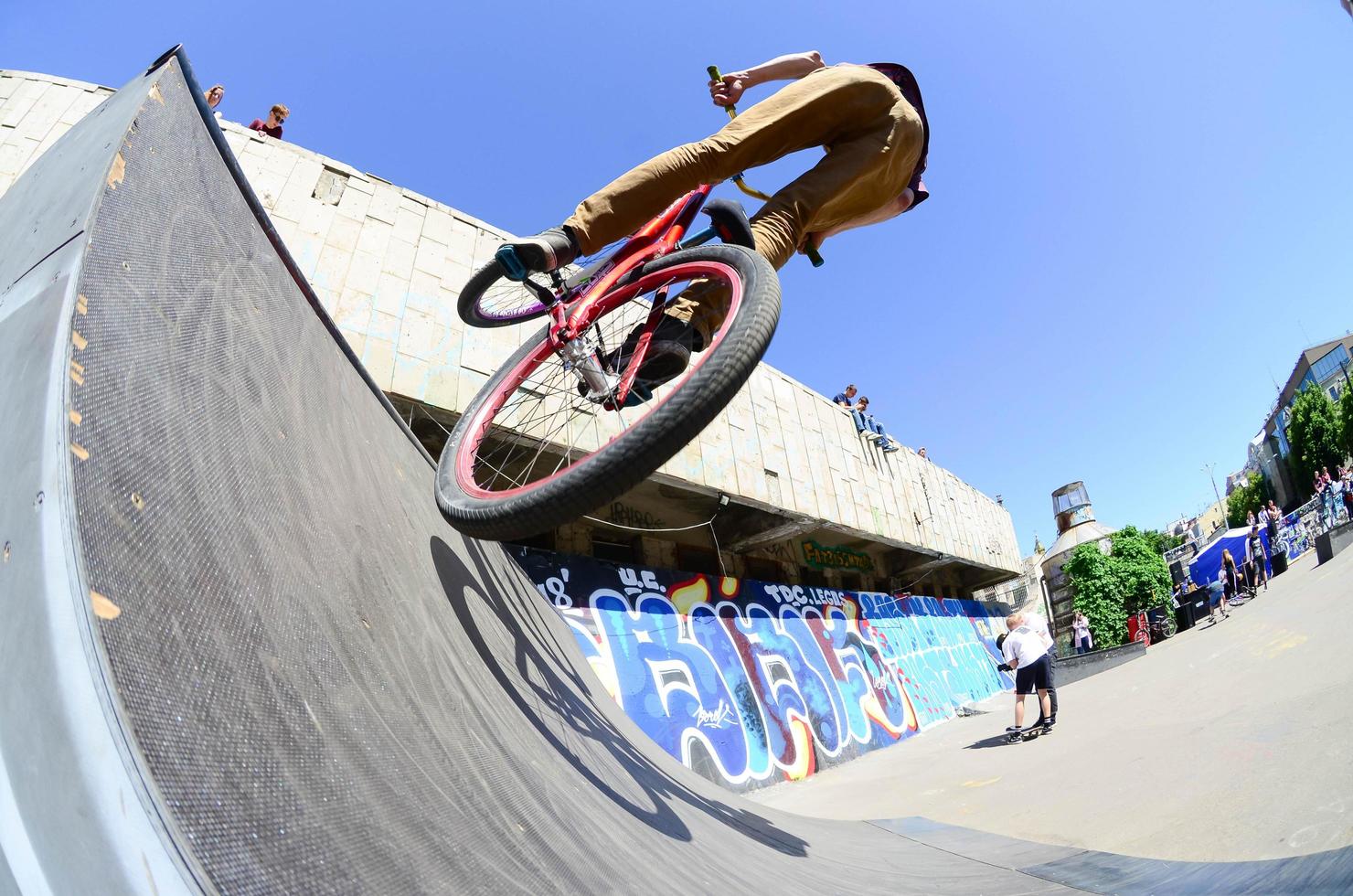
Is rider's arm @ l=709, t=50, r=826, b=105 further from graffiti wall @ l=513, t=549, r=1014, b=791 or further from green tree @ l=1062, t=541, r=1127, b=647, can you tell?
green tree @ l=1062, t=541, r=1127, b=647

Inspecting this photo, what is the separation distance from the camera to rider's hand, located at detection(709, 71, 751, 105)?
3392 mm

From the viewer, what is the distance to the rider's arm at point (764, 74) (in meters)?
3.30

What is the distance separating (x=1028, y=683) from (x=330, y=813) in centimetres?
655

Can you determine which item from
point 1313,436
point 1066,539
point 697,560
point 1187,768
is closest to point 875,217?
point 1187,768

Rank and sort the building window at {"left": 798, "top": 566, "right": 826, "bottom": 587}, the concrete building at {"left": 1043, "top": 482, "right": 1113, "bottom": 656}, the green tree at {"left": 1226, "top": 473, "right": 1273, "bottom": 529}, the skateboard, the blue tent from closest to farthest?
1. the skateboard
2. the building window at {"left": 798, "top": 566, "right": 826, "bottom": 587}
3. the blue tent
4. the concrete building at {"left": 1043, "top": 482, "right": 1113, "bottom": 656}
5. the green tree at {"left": 1226, "top": 473, "right": 1273, "bottom": 529}

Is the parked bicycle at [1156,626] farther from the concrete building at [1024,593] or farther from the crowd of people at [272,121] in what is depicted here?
the crowd of people at [272,121]

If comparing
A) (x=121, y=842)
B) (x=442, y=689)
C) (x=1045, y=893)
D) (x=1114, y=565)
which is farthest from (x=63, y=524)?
(x=1114, y=565)

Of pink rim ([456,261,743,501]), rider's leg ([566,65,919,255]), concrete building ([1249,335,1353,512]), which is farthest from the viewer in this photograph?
concrete building ([1249,335,1353,512])

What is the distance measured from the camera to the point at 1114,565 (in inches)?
719

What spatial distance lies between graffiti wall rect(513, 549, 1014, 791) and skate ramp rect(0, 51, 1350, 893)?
146 inches

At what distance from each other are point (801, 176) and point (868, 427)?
11099mm

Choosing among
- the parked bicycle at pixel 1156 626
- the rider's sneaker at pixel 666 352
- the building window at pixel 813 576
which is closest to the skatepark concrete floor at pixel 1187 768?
the rider's sneaker at pixel 666 352

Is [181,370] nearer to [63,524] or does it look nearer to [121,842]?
[63,524]

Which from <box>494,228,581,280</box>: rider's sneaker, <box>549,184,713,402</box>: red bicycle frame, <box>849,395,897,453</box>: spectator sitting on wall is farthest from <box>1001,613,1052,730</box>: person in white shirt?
<box>849,395,897,453</box>: spectator sitting on wall
